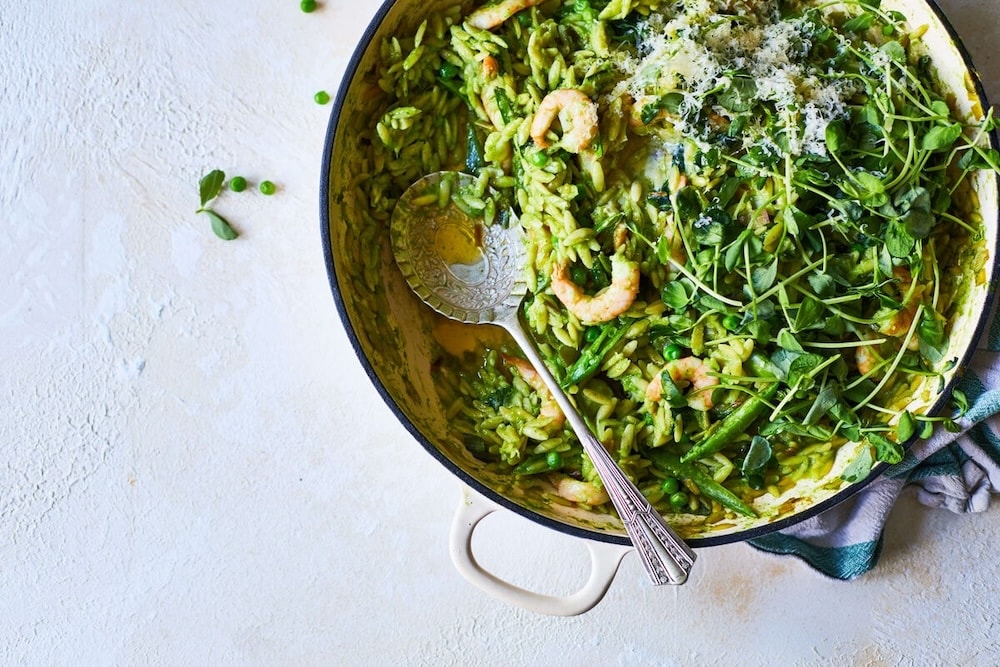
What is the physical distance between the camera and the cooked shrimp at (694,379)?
7.11ft

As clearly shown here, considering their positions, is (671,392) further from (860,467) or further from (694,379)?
(860,467)

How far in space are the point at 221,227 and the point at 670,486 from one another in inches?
59.2

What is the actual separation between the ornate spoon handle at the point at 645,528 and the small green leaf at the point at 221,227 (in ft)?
3.88

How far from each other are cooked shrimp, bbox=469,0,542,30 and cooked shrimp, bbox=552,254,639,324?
695 mm

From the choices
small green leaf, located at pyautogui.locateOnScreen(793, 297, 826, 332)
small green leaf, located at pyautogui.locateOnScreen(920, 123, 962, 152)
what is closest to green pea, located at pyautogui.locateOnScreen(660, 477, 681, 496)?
small green leaf, located at pyautogui.locateOnScreen(793, 297, 826, 332)

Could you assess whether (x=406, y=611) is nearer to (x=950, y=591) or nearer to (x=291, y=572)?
(x=291, y=572)

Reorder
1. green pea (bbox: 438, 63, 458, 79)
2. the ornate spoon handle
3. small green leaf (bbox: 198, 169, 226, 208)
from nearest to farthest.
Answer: the ornate spoon handle < green pea (bbox: 438, 63, 458, 79) < small green leaf (bbox: 198, 169, 226, 208)

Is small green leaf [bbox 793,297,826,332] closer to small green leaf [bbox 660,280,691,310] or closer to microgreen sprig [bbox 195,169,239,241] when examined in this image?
small green leaf [bbox 660,280,691,310]

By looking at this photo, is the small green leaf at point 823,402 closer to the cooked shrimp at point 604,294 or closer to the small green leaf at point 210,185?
the cooked shrimp at point 604,294

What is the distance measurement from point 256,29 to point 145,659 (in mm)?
1955

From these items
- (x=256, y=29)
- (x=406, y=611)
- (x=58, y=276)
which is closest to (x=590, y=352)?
(x=406, y=611)

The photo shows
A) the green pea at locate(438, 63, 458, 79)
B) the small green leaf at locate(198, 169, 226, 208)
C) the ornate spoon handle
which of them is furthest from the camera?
the small green leaf at locate(198, 169, 226, 208)

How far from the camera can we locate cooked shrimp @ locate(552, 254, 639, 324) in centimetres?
211

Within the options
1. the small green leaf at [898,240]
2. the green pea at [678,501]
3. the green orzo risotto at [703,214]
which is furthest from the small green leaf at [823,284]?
the green pea at [678,501]
